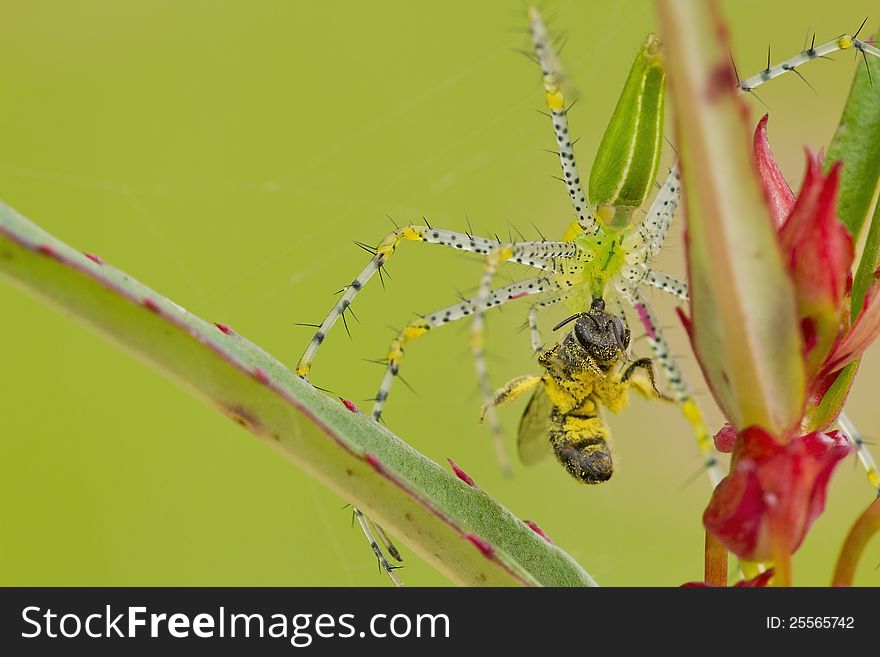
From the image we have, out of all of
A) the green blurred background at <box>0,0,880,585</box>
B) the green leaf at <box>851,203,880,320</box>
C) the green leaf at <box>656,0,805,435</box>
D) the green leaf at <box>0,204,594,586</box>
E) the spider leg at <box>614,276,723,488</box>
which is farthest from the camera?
the green blurred background at <box>0,0,880,585</box>

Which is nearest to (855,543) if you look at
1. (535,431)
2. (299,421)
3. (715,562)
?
(715,562)

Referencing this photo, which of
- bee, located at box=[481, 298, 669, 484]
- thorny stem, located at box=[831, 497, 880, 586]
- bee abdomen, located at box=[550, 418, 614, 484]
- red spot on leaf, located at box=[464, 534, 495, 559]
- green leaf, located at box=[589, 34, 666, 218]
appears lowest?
thorny stem, located at box=[831, 497, 880, 586]

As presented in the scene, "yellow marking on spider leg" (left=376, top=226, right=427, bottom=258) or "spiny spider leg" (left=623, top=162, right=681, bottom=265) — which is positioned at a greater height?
"yellow marking on spider leg" (left=376, top=226, right=427, bottom=258)

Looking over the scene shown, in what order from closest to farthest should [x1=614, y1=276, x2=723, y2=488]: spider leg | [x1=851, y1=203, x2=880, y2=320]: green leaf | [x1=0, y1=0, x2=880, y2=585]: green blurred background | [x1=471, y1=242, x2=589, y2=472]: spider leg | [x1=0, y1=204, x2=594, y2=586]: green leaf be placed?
[x1=0, y1=204, x2=594, y2=586]: green leaf, [x1=851, y1=203, x2=880, y2=320]: green leaf, [x1=614, y1=276, x2=723, y2=488]: spider leg, [x1=471, y1=242, x2=589, y2=472]: spider leg, [x1=0, y1=0, x2=880, y2=585]: green blurred background

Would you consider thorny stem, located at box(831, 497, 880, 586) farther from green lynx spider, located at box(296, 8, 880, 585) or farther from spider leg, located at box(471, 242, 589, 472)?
spider leg, located at box(471, 242, 589, 472)

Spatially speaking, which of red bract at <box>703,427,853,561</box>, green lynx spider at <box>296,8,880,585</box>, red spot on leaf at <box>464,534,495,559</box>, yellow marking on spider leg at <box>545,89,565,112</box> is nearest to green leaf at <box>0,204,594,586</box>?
red spot on leaf at <box>464,534,495,559</box>

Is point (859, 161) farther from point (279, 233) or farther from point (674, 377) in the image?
point (279, 233)
